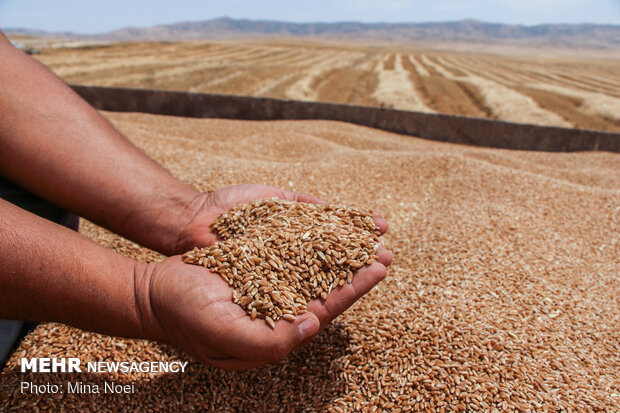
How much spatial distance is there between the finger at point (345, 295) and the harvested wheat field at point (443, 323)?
359mm

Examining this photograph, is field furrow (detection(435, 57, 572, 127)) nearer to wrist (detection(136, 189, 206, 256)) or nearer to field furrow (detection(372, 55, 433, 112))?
field furrow (detection(372, 55, 433, 112))

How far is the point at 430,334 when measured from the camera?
1750 mm

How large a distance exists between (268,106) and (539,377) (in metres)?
5.36

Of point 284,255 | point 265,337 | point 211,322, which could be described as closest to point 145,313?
point 211,322

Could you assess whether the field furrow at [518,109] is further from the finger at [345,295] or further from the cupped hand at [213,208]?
the finger at [345,295]

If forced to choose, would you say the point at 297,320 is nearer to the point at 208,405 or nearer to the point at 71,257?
the point at 208,405

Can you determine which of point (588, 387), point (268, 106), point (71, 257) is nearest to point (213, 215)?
point (71, 257)

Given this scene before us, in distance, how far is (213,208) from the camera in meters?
2.01

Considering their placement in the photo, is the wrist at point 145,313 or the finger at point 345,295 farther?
the finger at point 345,295

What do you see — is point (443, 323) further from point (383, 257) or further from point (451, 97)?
point (451, 97)

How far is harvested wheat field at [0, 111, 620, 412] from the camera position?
5.11 ft

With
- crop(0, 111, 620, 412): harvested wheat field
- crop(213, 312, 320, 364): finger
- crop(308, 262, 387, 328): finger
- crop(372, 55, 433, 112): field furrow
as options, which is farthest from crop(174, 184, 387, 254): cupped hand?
crop(372, 55, 433, 112): field furrow

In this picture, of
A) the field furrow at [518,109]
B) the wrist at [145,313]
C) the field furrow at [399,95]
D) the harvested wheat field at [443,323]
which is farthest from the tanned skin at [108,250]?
the field furrow at [518,109]

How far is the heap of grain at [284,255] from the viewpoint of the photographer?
4.69 feet
